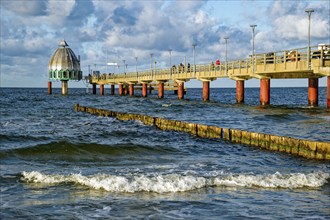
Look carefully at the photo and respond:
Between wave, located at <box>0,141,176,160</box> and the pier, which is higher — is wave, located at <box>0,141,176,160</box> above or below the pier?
below

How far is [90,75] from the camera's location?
361ft

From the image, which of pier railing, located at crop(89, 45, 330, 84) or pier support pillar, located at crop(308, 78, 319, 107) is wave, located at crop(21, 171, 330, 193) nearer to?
pier railing, located at crop(89, 45, 330, 84)

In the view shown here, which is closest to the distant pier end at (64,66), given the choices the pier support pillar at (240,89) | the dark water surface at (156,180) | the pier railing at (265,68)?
the pier railing at (265,68)

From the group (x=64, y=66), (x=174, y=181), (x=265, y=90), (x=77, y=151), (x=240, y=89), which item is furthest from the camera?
(x=64, y=66)

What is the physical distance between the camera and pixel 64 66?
104562mm

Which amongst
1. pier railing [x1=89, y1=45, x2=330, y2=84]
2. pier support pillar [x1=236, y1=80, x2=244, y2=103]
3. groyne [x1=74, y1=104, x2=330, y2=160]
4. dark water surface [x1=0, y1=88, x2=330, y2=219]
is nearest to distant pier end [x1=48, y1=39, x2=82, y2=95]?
pier railing [x1=89, y1=45, x2=330, y2=84]

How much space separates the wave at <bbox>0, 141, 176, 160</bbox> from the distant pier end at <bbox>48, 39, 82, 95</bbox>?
283 ft

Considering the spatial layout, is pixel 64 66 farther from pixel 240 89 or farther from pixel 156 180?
pixel 156 180

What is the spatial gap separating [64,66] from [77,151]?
88.2 meters

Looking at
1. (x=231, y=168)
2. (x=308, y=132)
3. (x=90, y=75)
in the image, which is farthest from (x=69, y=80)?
(x=231, y=168)

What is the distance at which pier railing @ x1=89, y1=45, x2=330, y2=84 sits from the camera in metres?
31.0

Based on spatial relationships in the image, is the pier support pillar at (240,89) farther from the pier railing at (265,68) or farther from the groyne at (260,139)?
the groyne at (260,139)

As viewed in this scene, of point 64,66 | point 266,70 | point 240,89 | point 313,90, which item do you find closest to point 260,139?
point 266,70

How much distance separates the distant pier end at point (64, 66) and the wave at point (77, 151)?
8626cm
